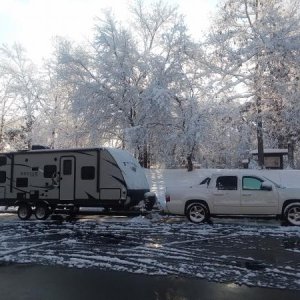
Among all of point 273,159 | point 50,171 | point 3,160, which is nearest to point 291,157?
point 273,159

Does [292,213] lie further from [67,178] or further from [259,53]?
[259,53]

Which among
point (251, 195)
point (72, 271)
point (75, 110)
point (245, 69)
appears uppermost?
point (245, 69)

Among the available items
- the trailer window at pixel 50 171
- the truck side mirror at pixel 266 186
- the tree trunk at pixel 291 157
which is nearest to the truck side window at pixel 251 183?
the truck side mirror at pixel 266 186

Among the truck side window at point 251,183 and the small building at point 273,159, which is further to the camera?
the small building at point 273,159

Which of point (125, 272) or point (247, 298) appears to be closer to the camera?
point (247, 298)

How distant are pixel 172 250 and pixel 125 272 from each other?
2.28 m

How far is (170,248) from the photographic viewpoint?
34.8 feet

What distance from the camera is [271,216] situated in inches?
606

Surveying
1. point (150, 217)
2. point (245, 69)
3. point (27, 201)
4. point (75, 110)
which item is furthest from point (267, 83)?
point (27, 201)

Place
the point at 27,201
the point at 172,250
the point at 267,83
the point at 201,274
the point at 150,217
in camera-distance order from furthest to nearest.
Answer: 1. the point at 267,83
2. the point at 27,201
3. the point at 150,217
4. the point at 172,250
5. the point at 201,274

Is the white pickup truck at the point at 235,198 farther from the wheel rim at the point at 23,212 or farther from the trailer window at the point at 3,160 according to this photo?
the trailer window at the point at 3,160

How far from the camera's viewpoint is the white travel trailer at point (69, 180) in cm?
1736

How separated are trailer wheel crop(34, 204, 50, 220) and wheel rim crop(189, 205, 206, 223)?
607 centimetres

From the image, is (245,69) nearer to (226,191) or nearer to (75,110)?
(75,110)
